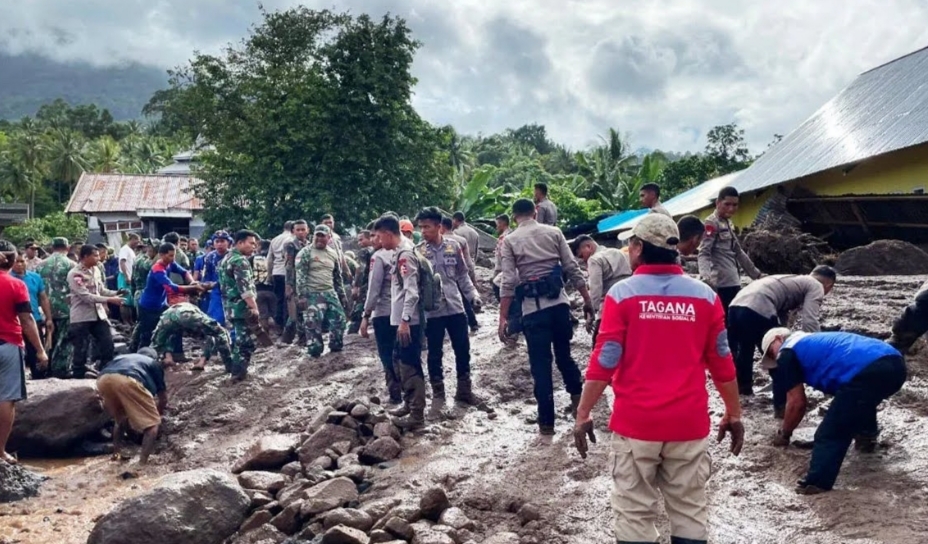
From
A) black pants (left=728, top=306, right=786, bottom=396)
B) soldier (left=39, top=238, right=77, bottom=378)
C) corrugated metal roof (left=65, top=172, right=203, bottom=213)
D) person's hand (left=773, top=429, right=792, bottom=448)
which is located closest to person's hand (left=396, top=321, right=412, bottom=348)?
black pants (left=728, top=306, right=786, bottom=396)

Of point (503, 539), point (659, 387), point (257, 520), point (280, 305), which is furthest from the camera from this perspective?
point (280, 305)

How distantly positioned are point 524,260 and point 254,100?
18.2 m

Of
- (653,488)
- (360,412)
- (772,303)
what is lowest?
(360,412)

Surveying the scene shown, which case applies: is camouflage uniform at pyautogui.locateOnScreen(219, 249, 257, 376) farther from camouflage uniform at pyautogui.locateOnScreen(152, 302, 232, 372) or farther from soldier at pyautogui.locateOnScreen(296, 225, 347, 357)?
soldier at pyautogui.locateOnScreen(296, 225, 347, 357)

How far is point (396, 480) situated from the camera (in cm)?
570

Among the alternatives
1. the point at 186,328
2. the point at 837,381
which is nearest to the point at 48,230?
the point at 186,328

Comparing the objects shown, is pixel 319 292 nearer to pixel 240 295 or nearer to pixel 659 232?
pixel 240 295

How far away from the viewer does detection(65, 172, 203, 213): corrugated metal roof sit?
35000mm

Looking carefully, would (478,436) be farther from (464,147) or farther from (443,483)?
(464,147)

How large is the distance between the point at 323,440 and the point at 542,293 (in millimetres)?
2279

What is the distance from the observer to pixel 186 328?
887 cm

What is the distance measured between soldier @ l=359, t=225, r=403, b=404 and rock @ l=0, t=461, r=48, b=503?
3.23 metres

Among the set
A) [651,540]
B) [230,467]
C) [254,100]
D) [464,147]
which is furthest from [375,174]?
[464,147]

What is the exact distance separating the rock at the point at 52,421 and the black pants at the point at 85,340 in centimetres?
150
